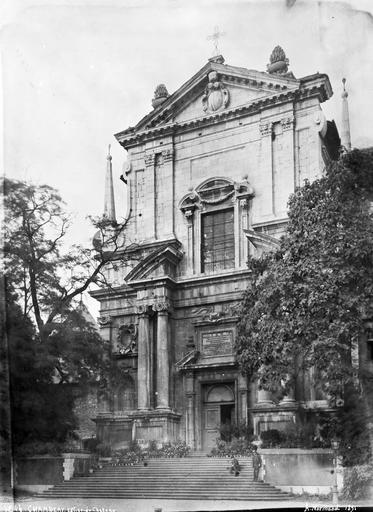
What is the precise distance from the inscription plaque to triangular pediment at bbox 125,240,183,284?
209 cm

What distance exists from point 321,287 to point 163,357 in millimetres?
6486

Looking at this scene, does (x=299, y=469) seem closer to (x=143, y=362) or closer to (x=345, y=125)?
(x=143, y=362)

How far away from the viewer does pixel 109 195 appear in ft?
68.8

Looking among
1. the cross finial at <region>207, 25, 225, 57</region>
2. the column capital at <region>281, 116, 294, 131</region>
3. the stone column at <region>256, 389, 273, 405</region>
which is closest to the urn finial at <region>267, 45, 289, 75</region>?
the cross finial at <region>207, 25, 225, 57</region>

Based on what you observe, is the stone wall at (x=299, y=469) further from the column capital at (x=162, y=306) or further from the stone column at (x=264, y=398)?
the column capital at (x=162, y=306)

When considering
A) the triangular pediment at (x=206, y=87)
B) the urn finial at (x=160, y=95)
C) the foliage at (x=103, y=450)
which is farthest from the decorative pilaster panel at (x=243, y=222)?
the foliage at (x=103, y=450)

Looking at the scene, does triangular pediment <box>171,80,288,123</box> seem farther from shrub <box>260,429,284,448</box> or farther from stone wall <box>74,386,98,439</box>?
shrub <box>260,429,284,448</box>

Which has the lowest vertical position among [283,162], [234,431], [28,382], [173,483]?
[173,483]

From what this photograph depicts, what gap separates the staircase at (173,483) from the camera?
17.5m

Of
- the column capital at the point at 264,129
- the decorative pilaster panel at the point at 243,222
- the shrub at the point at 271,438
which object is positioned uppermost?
the column capital at the point at 264,129

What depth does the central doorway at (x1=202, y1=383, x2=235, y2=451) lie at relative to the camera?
22.2m

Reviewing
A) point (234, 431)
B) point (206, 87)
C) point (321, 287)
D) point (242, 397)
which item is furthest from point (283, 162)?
point (234, 431)

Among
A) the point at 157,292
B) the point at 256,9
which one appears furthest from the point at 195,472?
the point at 256,9

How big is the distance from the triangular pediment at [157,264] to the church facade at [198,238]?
1.3 inches
